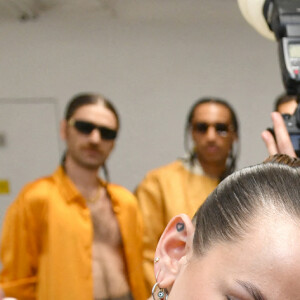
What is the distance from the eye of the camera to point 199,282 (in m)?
0.51

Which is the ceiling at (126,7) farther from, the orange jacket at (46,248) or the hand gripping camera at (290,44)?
the hand gripping camera at (290,44)

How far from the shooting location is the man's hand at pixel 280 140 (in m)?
0.77

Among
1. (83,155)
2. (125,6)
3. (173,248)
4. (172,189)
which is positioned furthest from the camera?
(125,6)

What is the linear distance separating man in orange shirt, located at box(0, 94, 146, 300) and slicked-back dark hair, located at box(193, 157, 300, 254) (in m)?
1.14

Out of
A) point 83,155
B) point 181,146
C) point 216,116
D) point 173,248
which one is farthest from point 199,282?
point 181,146

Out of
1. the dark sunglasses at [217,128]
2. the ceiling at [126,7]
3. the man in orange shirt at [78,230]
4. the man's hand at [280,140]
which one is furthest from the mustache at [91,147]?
the ceiling at [126,7]

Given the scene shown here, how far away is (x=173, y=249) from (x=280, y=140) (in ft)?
1.06

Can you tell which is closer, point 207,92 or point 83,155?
point 83,155

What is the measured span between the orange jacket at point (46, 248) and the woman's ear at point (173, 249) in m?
1.05

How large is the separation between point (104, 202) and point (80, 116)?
0.39 metres

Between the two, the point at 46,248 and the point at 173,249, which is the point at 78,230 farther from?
the point at 173,249

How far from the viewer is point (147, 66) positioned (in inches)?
115

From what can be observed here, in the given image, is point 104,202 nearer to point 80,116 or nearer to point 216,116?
point 80,116

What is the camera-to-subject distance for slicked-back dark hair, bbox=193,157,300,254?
1.63 ft
